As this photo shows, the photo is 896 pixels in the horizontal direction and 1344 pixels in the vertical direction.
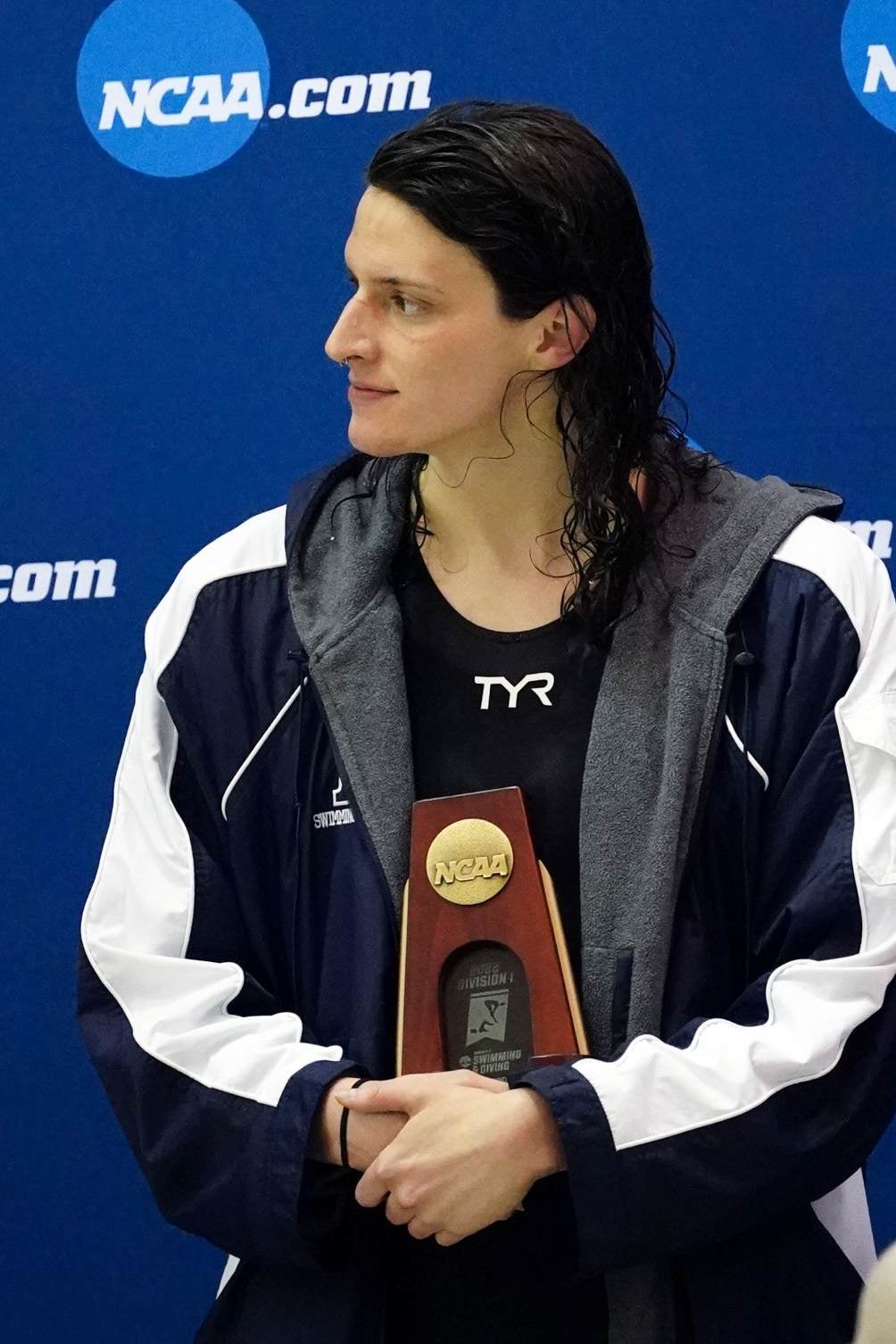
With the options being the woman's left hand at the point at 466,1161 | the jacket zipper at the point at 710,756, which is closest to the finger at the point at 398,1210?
the woman's left hand at the point at 466,1161

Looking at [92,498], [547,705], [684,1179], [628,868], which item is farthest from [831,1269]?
[92,498]

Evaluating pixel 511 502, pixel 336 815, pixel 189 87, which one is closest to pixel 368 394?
pixel 511 502

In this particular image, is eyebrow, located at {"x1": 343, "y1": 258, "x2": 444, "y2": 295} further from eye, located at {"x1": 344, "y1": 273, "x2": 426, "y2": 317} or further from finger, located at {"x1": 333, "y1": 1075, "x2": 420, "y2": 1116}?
finger, located at {"x1": 333, "y1": 1075, "x2": 420, "y2": 1116}

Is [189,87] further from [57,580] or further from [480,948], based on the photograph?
[480,948]

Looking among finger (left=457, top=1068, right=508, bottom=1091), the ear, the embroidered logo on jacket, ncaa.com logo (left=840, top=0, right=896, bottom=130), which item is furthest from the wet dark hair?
ncaa.com logo (left=840, top=0, right=896, bottom=130)

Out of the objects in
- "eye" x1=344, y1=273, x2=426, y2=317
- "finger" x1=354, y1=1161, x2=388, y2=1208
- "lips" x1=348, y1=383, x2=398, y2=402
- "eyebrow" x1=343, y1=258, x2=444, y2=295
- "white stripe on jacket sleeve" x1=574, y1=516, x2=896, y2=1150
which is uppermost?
"eyebrow" x1=343, y1=258, x2=444, y2=295

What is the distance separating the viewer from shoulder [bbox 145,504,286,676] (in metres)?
1.52

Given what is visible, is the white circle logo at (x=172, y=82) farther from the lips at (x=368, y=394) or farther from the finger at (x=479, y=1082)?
the finger at (x=479, y=1082)

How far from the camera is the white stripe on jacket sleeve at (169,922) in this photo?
1.40m

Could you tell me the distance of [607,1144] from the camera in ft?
4.19

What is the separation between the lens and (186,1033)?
1.41 metres

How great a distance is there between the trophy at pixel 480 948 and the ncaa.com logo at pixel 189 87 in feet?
2.84

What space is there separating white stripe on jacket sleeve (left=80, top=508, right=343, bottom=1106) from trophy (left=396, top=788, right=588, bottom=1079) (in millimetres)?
79

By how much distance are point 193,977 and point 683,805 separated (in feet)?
1.28
